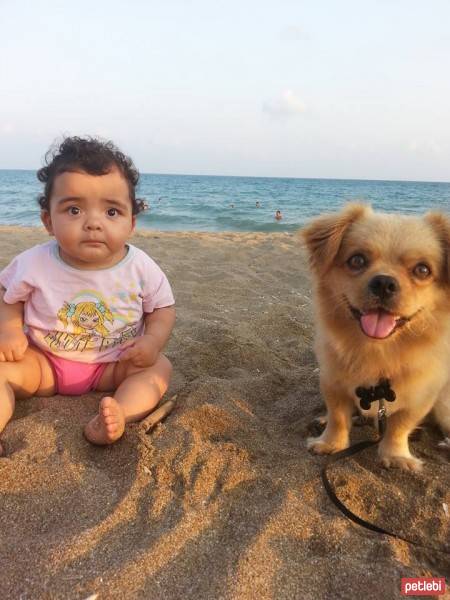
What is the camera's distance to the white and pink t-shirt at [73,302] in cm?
248

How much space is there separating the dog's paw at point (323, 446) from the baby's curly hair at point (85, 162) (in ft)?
5.20

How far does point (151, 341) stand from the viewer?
2.49 m

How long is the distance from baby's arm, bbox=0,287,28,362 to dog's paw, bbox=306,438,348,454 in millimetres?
1539

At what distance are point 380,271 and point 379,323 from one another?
0.23 metres

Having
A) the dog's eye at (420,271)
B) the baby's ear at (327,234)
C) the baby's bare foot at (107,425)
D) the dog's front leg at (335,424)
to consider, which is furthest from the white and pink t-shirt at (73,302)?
the dog's eye at (420,271)

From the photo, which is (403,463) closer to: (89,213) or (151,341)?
(151,341)

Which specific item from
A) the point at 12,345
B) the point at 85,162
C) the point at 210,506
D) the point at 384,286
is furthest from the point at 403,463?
the point at 85,162

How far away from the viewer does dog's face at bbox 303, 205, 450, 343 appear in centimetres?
205

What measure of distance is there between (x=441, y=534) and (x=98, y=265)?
2.04 meters

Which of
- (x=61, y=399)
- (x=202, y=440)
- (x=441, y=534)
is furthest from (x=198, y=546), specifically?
(x=61, y=399)

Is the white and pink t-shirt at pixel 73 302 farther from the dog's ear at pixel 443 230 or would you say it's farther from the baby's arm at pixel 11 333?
the dog's ear at pixel 443 230

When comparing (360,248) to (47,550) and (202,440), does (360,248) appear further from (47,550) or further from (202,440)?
(47,550)

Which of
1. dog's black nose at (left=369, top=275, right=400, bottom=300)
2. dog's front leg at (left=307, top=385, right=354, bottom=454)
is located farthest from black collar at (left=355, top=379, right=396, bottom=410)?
dog's black nose at (left=369, top=275, right=400, bottom=300)

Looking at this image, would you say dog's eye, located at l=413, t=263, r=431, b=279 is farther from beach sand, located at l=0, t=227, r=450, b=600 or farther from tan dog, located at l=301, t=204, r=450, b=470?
beach sand, located at l=0, t=227, r=450, b=600
